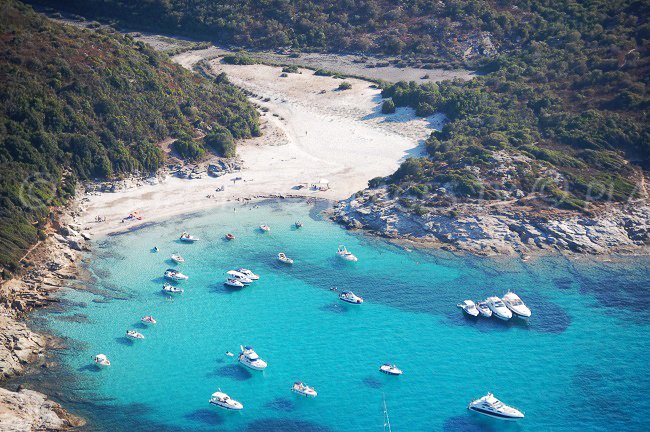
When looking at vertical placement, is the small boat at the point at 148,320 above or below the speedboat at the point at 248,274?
below

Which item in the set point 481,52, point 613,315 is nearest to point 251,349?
point 613,315

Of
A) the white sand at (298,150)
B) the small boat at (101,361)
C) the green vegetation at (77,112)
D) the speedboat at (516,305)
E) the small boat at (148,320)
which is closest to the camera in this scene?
the small boat at (101,361)

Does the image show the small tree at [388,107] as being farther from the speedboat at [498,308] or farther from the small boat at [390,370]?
the small boat at [390,370]

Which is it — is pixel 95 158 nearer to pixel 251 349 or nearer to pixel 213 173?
pixel 213 173

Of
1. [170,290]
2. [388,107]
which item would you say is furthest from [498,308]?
[388,107]

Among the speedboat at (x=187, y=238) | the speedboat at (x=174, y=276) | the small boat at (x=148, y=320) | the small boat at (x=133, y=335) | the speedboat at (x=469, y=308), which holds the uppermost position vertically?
the speedboat at (x=187, y=238)

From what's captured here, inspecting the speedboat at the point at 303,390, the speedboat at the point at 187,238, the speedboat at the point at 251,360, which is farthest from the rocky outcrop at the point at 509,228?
the speedboat at the point at 303,390
